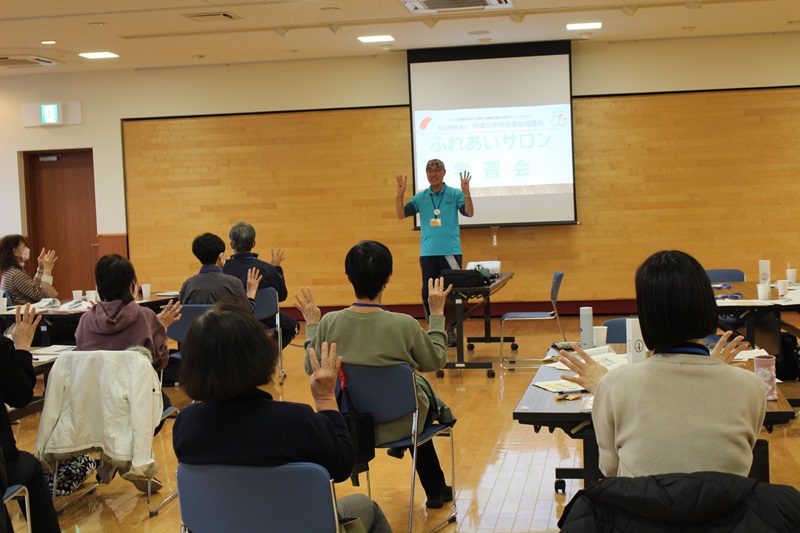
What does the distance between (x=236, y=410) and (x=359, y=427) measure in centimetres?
132

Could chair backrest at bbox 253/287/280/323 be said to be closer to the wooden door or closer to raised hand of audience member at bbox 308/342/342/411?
raised hand of audience member at bbox 308/342/342/411

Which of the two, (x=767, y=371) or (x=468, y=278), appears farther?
(x=468, y=278)

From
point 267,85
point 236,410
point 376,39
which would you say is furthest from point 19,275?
point 236,410

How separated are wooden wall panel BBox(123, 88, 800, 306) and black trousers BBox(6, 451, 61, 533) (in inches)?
289

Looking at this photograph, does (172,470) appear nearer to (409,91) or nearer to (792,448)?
(792,448)

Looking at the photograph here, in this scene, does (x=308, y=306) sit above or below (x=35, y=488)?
above

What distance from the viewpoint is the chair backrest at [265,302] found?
6840 mm

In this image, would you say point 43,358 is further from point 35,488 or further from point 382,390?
point 382,390

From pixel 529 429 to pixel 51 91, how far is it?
848 centimetres

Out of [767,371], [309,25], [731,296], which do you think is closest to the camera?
[767,371]

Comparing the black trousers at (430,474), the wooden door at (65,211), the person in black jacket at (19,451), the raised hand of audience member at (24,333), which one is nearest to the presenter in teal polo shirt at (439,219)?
the black trousers at (430,474)

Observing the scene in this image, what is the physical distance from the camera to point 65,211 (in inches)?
453

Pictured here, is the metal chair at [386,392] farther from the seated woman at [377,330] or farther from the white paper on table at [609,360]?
the white paper on table at [609,360]

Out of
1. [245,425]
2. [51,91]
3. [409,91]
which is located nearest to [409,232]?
[409,91]
